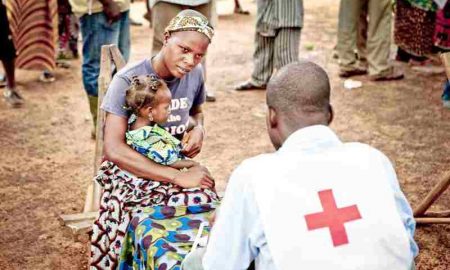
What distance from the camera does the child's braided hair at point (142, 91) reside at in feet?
9.73

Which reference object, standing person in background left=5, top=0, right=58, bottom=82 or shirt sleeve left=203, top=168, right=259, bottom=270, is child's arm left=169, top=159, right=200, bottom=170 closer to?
shirt sleeve left=203, top=168, right=259, bottom=270

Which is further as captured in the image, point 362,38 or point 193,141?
point 362,38

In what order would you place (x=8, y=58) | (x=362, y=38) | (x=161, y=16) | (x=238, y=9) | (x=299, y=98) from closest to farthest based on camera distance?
(x=299, y=98)
(x=161, y=16)
(x=8, y=58)
(x=362, y=38)
(x=238, y=9)

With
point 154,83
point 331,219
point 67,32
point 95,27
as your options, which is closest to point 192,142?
point 154,83

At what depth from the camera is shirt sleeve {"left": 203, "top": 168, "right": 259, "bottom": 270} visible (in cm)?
193

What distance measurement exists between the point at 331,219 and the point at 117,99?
58.5 inches

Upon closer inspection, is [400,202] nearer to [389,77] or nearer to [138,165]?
[138,165]

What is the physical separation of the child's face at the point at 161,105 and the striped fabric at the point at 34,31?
383 centimetres

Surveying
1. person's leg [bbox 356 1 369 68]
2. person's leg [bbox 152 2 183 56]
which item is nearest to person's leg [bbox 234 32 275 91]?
person's leg [bbox 356 1 369 68]

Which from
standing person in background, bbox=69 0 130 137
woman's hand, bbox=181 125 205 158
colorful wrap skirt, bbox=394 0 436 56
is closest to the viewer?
woman's hand, bbox=181 125 205 158

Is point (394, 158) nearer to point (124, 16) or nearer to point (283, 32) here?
point (283, 32)

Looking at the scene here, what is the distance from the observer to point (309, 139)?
196 cm

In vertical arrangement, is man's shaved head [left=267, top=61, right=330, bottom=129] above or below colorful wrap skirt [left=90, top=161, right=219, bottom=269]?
above

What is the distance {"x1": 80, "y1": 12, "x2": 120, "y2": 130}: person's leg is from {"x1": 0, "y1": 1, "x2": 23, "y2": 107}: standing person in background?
1.23m
